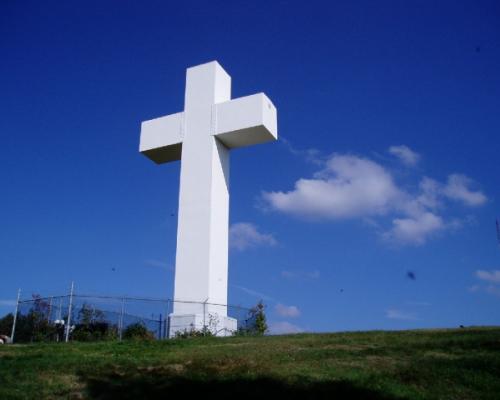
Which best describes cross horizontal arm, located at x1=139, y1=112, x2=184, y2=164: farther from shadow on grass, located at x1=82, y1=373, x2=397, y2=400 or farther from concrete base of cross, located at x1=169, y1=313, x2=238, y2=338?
shadow on grass, located at x1=82, y1=373, x2=397, y2=400

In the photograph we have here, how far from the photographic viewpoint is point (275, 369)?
11945 millimetres

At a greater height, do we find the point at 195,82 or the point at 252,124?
the point at 195,82

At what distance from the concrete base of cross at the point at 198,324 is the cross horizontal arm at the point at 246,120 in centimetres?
673

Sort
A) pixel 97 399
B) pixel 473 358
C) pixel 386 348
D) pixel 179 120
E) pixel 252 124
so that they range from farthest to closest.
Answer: pixel 179 120 → pixel 252 124 → pixel 386 348 → pixel 473 358 → pixel 97 399

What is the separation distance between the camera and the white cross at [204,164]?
2048 centimetres

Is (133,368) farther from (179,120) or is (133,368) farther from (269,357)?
(179,120)

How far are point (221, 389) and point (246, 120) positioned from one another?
12769 millimetres

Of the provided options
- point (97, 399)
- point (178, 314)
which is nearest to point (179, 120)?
point (178, 314)

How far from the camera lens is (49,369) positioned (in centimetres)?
1262

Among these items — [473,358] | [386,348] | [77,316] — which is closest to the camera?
[473,358]

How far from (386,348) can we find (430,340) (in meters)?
1.44

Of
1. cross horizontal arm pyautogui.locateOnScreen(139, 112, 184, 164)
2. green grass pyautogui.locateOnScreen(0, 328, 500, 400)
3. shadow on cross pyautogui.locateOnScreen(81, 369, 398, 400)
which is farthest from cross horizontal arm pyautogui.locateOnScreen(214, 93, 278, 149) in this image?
shadow on cross pyautogui.locateOnScreen(81, 369, 398, 400)

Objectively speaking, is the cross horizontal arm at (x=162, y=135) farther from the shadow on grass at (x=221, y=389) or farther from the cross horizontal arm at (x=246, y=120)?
the shadow on grass at (x=221, y=389)

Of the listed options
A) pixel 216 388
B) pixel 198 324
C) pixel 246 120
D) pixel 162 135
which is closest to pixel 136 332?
pixel 198 324
